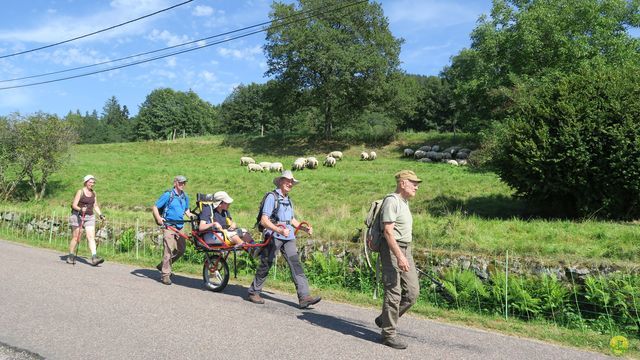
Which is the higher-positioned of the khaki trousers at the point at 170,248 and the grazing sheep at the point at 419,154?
the grazing sheep at the point at 419,154

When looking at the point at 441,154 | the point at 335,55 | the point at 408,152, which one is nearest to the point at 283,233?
the point at 441,154

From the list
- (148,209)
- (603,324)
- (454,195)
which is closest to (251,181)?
(148,209)

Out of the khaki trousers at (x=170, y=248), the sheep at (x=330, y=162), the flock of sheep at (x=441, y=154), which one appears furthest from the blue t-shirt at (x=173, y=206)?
the sheep at (x=330, y=162)

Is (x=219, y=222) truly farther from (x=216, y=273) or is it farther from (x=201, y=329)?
(x=201, y=329)

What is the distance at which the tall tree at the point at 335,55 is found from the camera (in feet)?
131

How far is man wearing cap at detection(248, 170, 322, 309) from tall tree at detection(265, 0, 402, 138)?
3318 centimetres

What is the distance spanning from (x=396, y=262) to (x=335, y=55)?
116 feet

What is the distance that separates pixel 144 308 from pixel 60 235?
36.3 ft

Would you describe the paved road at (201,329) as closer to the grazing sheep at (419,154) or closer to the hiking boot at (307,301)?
the hiking boot at (307,301)

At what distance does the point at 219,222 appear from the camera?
8883 mm

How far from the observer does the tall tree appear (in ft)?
131

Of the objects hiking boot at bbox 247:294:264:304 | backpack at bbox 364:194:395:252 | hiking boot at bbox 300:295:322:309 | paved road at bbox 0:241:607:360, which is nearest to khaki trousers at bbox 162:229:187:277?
paved road at bbox 0:241:607:360

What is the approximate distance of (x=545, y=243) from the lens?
33.9ft

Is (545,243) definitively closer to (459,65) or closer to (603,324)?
(603,324)
